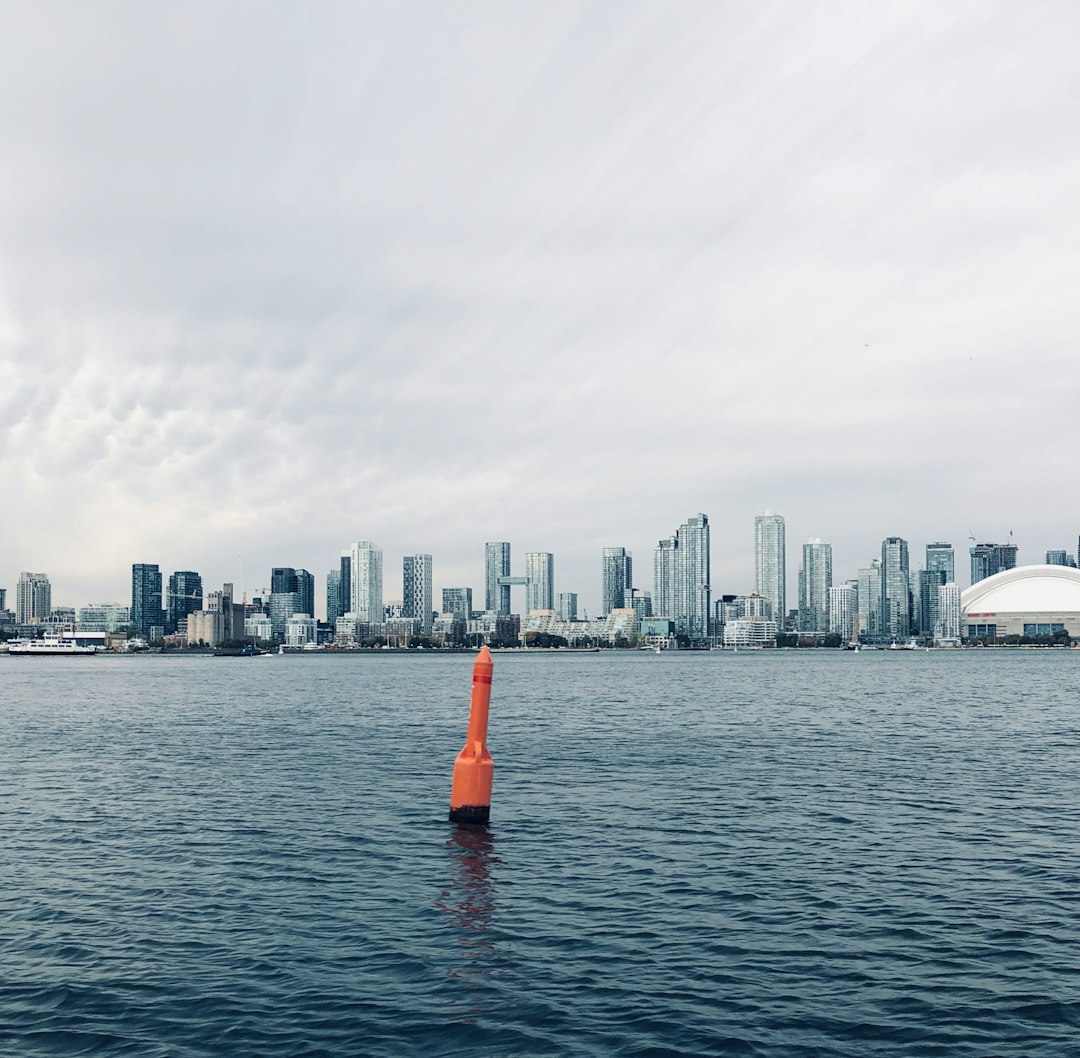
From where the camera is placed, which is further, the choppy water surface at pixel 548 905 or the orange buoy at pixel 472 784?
the orange buoy at pixel 472 784

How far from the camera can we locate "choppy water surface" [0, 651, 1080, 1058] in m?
17.5

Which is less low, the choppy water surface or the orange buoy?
the orange buoy

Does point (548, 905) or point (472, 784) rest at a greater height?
point (472, 784)

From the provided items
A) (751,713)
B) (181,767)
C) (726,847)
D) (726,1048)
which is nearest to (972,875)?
(726,847)

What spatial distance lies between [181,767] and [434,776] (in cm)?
1380

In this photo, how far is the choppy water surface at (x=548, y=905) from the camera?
690 inches

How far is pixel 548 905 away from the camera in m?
25.0

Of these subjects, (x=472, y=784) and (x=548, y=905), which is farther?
(x=472, y=784)

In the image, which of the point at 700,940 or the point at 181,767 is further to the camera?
the point at 181,767

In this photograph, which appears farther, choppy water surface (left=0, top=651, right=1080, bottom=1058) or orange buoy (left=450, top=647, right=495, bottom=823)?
orange buoy (left=450, top=647, right=495, bottom=823)

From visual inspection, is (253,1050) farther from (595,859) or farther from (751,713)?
(751,713)

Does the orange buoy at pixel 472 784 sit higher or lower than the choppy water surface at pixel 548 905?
higher

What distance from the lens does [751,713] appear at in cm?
8638

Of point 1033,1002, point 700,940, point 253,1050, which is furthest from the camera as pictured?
point 700,940
